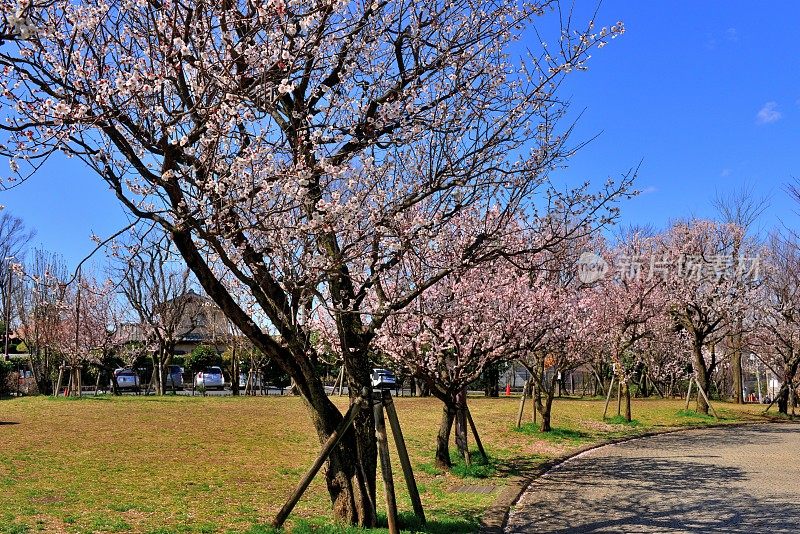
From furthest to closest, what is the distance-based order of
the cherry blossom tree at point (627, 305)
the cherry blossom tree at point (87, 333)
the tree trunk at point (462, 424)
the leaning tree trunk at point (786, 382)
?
the cherry blossom tree at point (87, 333), the leaning tree trunk at point (786, 382), the cherry blossom tree at point (627, 305), the tree trunk at point (462, 424)

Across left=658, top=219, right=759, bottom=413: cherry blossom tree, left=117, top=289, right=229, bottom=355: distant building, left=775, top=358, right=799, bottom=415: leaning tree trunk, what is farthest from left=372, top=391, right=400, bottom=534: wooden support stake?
left=117, top=289, right=229, bottom=355: distant building

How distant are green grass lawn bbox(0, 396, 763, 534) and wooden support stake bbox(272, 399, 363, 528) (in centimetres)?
21

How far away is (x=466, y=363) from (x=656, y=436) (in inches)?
357

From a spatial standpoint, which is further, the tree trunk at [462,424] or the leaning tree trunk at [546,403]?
the leaning tree trunk at [546,403]

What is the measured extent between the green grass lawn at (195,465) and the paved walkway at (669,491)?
789mm

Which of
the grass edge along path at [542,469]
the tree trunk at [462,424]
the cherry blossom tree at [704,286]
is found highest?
the cherry blossom tree at [704,286]

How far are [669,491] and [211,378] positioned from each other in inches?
1177

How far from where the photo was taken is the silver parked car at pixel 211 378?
3528 centimetres

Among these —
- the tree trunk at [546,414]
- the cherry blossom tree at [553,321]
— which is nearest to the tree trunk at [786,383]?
the cherry blossom tree at [553,321]

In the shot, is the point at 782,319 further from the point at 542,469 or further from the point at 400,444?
the point at 400,444

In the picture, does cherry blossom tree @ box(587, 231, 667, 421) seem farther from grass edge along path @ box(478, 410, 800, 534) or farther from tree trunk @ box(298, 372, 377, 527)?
tree trunk @ box(298, 372, 377, 527)

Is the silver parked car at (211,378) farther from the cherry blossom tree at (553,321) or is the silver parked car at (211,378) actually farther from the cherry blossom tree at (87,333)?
the cherry blossom tree at (553,321)

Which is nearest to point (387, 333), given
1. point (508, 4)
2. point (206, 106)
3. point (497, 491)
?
point (497, 491)

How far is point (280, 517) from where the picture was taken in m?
6.61
